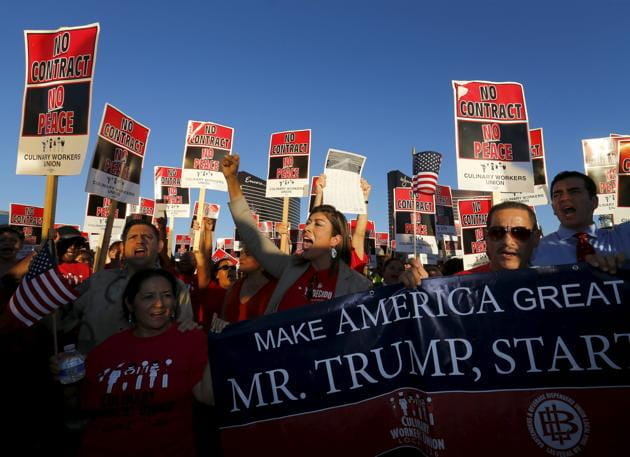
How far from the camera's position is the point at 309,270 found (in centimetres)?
350

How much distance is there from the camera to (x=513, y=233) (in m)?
2.90

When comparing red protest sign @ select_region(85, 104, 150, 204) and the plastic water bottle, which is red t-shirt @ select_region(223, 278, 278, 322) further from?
red protest sign @ select_region(85, 104, 150, 204)

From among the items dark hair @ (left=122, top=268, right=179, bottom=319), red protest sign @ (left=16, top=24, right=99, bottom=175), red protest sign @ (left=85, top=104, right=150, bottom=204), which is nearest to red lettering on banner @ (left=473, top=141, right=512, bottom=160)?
dark hair @ (left=122, top=268, right=179, bottom=319)

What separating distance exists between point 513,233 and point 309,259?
1.51 m

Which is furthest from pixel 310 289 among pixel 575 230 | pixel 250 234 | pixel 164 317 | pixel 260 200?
pixel 260 200

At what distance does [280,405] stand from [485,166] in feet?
15.2

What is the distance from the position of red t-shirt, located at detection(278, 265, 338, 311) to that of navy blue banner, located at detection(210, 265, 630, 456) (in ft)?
1.63

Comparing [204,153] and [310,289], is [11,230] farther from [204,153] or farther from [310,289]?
[204,153]

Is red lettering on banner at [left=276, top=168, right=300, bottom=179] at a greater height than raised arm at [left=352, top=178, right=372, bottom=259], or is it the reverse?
red lettering on banner at [left=276, top=168, right=300, bottom=179]

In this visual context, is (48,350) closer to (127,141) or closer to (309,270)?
(309,270)

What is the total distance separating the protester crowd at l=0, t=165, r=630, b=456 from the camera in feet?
7.72

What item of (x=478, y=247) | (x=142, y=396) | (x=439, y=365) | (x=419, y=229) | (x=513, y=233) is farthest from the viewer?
(x=419, y=229)

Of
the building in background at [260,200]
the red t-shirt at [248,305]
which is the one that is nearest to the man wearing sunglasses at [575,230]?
the red t-shirt at [248,305]

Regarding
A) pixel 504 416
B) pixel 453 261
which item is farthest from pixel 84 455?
pixel 453 261
